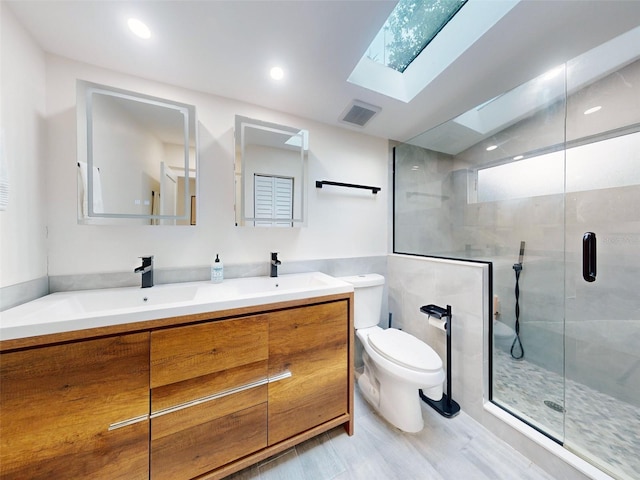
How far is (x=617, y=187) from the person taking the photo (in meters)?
1.45

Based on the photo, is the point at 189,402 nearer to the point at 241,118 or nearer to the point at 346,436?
the point at 346,436

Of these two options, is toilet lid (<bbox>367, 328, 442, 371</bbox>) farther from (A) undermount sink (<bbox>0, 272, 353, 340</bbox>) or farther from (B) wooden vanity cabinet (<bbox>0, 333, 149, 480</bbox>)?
(B) wooden vanity cabinet (<bbox>0, 333, 149, 480</bbox>)

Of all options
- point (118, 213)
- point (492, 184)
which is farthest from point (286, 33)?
point (492, 184)

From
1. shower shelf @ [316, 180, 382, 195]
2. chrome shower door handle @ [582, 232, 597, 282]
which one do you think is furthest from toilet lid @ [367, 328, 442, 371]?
shower shelf @ [316, 180, 382, 195]

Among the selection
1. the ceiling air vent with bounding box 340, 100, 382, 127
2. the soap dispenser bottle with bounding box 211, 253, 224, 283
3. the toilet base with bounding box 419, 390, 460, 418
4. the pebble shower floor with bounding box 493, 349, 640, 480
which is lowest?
the toilet base with bounding box 419, 390, 460, 418

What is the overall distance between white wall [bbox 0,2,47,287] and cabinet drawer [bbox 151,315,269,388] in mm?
730

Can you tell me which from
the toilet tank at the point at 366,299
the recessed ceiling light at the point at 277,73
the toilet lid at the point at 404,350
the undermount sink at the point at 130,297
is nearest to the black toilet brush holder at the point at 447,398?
the toilet lid at the point at 404,350

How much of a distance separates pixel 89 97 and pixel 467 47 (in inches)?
79.5

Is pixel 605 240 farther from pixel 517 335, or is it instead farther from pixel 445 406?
pixel 445 406

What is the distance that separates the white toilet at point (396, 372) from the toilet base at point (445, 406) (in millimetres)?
41

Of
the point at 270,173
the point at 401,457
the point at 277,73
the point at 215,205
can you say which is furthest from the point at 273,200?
the point at 401,457

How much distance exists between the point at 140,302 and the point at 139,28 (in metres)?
1.37

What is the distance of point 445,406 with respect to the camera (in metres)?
1.52

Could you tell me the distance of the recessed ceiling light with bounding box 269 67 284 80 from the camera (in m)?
1.29
